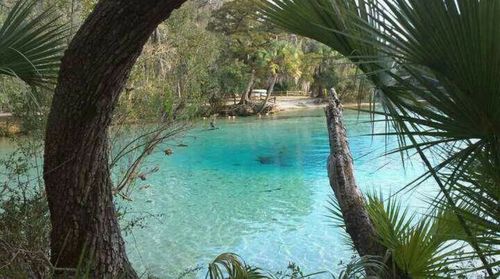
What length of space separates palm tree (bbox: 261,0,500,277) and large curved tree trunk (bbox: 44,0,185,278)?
596 mm

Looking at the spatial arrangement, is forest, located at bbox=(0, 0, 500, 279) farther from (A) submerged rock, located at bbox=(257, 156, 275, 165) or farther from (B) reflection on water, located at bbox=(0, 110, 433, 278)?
(A) submerged rock, located at bbox=(257, 156, 275, 165)

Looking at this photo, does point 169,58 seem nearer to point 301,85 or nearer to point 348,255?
point 348,255

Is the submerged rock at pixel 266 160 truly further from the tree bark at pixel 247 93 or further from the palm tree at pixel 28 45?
the tree bark at pixel 247 93

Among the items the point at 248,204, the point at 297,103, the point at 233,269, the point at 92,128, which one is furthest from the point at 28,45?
the point at 297,103

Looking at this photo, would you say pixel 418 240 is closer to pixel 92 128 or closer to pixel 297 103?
pixel 92 128

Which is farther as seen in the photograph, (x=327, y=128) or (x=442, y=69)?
(x=327, y=128)

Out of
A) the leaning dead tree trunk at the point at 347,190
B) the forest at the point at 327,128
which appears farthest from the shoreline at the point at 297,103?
the leaning dead tree trunk at the point at 347,190

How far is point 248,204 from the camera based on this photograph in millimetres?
10406

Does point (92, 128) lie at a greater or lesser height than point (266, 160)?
greater

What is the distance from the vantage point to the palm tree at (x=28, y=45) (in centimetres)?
260

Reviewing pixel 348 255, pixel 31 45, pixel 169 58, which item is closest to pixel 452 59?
pixel 31 45

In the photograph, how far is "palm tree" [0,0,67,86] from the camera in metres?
2.60

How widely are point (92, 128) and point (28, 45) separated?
2.08 ft

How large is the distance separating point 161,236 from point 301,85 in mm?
34770
